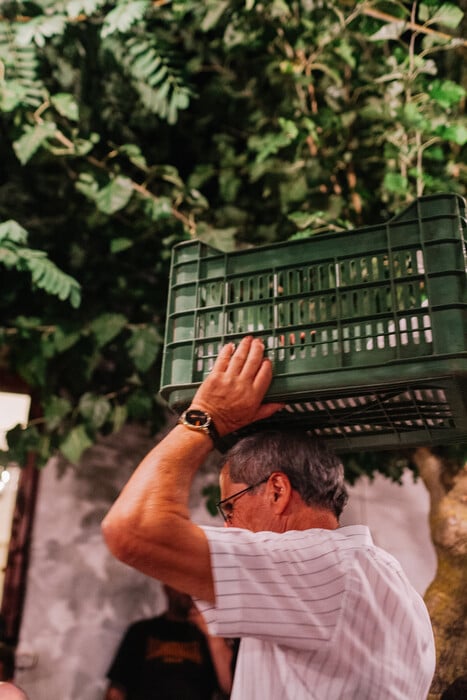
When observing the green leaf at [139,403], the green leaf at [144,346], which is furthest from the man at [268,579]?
the green leaf at [139,403]

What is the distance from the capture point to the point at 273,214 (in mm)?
2879

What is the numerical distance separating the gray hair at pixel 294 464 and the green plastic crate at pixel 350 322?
5 cm

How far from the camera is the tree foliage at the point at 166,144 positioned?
213 cm

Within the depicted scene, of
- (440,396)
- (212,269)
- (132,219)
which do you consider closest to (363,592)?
(440,396)

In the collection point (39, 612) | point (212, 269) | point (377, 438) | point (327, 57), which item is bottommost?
point (39, 612)

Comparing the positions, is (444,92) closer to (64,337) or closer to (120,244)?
(120,244)

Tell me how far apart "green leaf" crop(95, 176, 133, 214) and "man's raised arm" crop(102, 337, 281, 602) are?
123 cm

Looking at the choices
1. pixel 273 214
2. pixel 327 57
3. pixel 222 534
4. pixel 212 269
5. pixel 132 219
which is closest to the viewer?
pixel 222 534

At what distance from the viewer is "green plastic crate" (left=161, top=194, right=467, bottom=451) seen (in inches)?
44.6

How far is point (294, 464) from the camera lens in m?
1.32

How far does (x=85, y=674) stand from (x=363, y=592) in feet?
7.94

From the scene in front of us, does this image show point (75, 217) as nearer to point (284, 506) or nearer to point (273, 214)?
point (273, 214)

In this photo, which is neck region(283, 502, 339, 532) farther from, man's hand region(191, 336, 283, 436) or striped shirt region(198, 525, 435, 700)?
man's hand region(191, 336, 283, 436)

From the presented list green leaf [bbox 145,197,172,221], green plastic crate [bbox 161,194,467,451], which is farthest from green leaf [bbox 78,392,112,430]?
green plastic crate [bbox 161,194,467,451]
